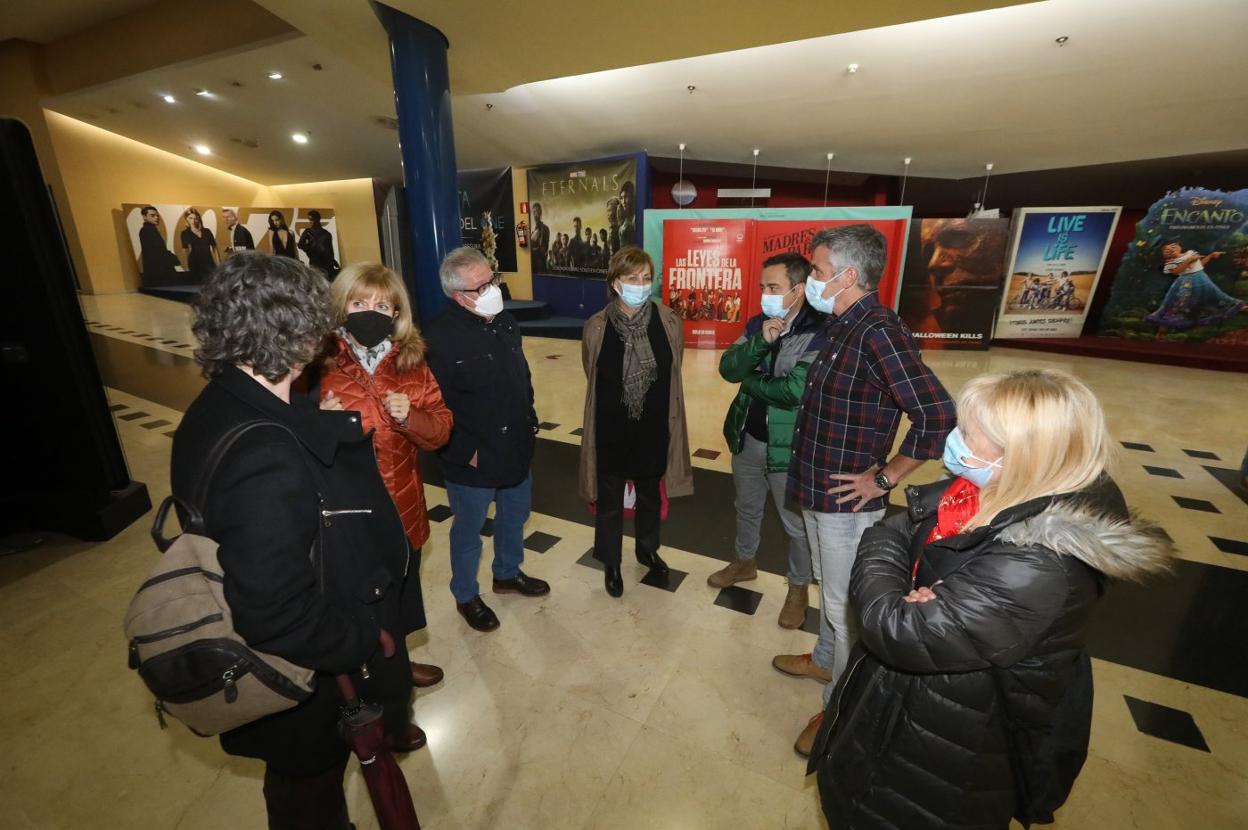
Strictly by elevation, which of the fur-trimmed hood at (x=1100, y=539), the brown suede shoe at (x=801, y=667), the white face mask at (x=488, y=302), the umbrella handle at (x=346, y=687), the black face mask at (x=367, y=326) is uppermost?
the white face mask at (x=488, y=302)

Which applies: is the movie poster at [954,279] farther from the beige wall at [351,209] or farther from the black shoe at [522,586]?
the beige wall at [351,209]

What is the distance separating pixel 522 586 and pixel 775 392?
1.52 metres

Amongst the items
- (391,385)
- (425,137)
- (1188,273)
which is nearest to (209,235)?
(425,137)

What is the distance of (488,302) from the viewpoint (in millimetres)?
2033

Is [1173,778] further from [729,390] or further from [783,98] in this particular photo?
[783,98]

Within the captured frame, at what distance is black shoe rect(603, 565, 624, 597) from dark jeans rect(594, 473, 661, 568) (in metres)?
0.03

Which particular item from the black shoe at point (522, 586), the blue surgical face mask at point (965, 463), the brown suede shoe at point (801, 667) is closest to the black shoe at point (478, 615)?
the black shoe at point (522, 586)

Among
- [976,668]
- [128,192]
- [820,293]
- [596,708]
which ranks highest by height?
[128,192]

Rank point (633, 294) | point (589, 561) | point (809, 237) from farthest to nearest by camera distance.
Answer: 1. point (809, 237)
2. point (589, 561)
3. point (633, 294)

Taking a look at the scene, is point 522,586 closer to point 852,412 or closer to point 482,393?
point 482,393

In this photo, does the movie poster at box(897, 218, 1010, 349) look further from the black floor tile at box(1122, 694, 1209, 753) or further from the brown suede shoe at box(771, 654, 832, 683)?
the brown suede shoe at box(771, 654, 832, 683)

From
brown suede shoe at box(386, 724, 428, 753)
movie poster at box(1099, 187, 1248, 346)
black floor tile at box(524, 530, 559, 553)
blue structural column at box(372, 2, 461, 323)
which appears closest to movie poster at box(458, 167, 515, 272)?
blue structural column at box(372, 2, 461, 323)

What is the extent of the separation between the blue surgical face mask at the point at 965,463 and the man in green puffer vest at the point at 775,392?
865mm

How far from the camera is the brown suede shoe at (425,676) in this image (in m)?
Result: 2.06
